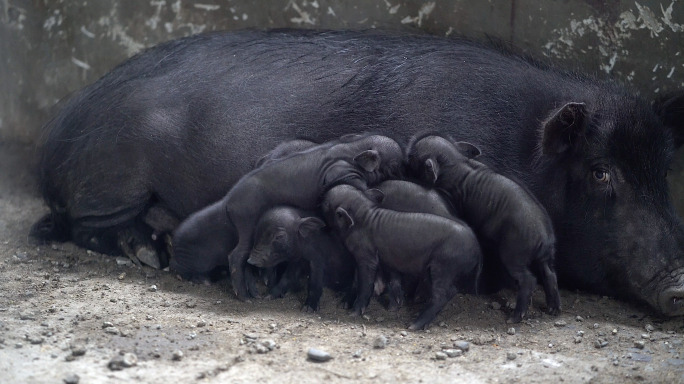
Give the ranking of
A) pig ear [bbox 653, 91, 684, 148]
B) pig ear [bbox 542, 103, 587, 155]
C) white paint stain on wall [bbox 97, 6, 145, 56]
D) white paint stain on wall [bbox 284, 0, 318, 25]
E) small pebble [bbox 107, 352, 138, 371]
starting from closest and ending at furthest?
small pebble [bbox 107, 352, 138, 371] < pig ear [bbox 542, 103, 587, 155] < pig ear [bbox 653, 91, 684, 148] < white paint stain on wall [bbox 284, 0, 318, 25] < white paint stain on wall [bbox 97, 6, 145, 56]

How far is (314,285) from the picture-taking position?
3738 millimetres

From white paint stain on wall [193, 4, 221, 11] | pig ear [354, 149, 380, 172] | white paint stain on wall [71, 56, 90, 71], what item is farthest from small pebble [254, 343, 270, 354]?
white paint stain on wall [71, 56, 90, 71]

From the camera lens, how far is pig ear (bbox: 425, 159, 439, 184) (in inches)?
147

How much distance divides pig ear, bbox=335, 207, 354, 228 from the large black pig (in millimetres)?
655

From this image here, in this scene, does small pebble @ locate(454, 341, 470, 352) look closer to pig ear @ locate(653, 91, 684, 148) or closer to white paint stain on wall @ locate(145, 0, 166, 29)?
pig ear @ locate(653, 91, 684, 148)

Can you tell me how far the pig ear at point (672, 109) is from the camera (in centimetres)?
418

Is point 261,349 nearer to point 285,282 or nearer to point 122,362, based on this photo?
point 122,362

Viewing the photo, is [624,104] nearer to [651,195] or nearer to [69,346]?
[651,195]

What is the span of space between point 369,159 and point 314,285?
59 cm

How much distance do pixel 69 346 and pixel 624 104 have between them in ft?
8.65

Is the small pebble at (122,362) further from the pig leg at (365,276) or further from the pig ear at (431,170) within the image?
the pig ear at (431,170)

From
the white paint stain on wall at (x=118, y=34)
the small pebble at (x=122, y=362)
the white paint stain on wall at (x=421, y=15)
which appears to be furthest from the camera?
the white paint stain on wall at (x=118, y=34)

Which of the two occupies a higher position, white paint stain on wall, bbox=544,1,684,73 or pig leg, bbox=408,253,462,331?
white paint stain on wall, bbox=544,1,684,73

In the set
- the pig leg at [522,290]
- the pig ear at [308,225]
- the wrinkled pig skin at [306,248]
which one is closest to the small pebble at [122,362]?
the wrinkled pig skin at [306,248]
